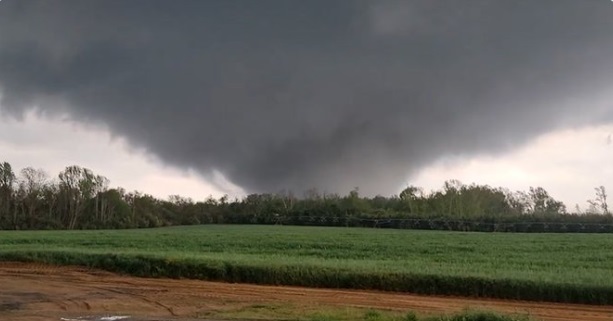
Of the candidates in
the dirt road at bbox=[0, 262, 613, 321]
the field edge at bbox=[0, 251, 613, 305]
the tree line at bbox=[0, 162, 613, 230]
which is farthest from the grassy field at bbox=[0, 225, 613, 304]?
the tree line at bbox=[0, 162, 613, 230]

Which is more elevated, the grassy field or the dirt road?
the grassy field

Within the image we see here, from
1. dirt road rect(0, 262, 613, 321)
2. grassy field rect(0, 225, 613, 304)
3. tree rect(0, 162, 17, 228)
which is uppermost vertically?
tree rect(0, 162, 17, 228)

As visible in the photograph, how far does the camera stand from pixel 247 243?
112 ft

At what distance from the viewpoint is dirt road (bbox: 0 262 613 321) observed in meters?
14.6

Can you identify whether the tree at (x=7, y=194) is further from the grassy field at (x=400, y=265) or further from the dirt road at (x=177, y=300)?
the dirt road at (x=177, y=300)

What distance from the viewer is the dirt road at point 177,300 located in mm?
14602

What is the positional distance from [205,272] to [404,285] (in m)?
7.10

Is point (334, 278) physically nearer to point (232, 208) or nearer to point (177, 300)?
point (177, 300)

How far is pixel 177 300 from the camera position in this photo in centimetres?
1625

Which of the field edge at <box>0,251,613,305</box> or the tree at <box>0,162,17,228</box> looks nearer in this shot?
the field edge at <box>0,251,613,305</box>

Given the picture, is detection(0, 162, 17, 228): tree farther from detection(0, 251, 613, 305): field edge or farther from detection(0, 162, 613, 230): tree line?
detection(0, 251, 613, 305): field edge

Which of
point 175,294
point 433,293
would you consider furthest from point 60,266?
point 433,293

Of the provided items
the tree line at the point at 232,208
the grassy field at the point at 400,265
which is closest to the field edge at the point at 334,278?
the grassy field at the point at 400,265

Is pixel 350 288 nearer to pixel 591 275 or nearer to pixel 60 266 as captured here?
pixel 591 275
